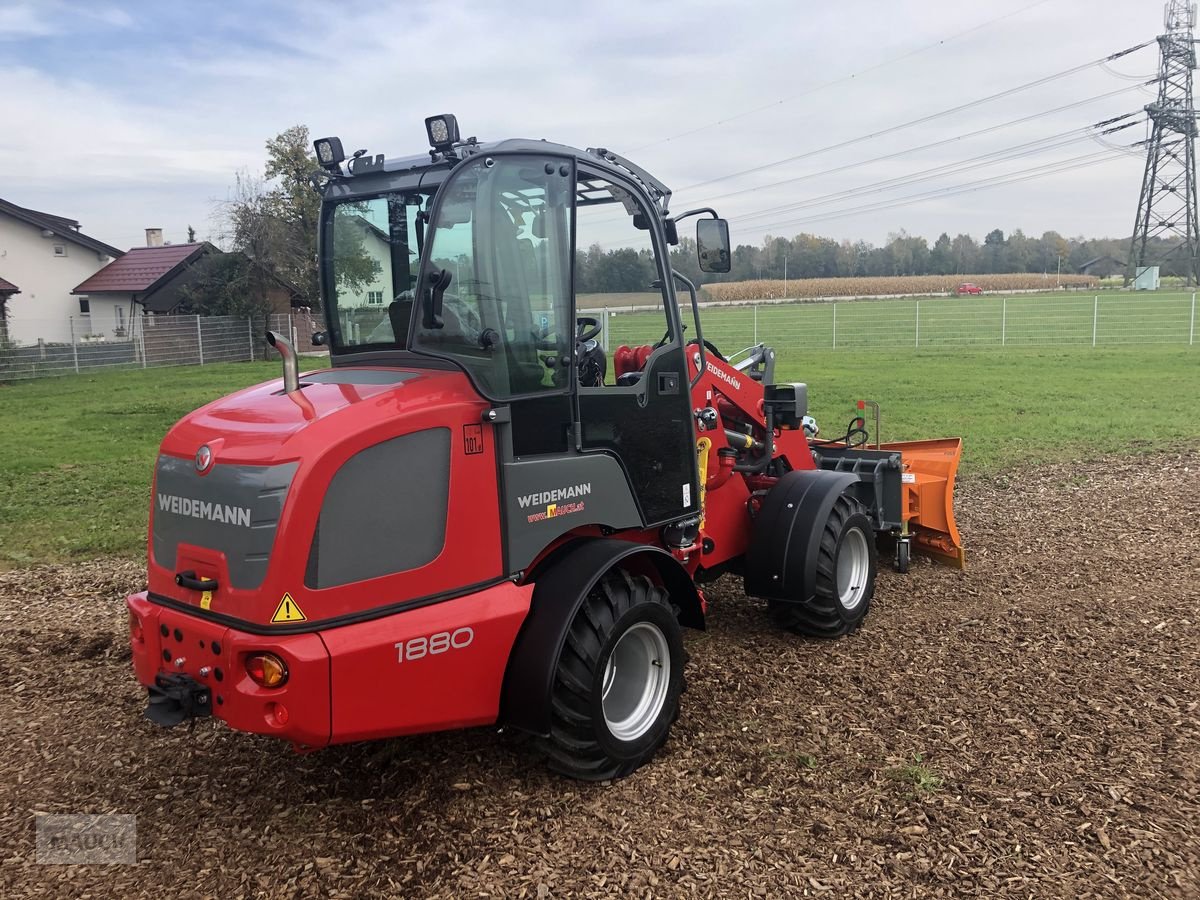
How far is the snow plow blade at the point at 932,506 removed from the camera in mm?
6922

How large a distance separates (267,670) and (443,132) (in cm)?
223

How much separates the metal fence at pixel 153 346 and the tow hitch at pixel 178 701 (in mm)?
21973

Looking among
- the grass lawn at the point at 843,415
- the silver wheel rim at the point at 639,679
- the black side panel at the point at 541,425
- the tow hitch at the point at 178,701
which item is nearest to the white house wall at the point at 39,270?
the grass lawn at the point at 843,415

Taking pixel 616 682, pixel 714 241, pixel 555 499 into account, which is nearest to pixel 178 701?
pixel 555 499

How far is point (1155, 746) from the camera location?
4.16 metres

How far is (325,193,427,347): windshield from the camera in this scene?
4051 millimetres

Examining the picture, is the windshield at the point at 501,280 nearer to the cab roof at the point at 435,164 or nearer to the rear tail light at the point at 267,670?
the cab roof at the point at 435,164

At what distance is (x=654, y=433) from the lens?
14.7ft

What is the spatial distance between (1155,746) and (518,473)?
3.07 meters

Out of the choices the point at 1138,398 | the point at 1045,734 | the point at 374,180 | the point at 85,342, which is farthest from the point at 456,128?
the point at 85,342

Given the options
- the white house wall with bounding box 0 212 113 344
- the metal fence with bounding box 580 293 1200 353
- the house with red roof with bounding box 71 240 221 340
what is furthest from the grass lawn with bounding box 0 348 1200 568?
the white house wall with bounding box 0 212 113 344

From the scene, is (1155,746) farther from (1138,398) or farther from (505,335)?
(1138,398)

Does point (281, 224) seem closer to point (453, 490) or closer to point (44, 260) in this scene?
point (44, 260)

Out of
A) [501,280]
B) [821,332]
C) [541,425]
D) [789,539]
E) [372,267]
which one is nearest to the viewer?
[501,280]
